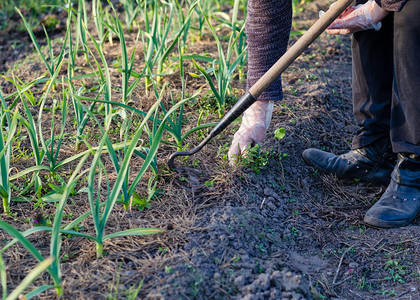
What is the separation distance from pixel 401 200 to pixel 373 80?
0.55 meters

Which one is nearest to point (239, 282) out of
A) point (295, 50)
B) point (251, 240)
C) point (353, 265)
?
point (251, 240)

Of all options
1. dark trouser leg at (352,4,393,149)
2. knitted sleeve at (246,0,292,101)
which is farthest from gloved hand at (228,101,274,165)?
dark trouser leg at (352,4,393,149)

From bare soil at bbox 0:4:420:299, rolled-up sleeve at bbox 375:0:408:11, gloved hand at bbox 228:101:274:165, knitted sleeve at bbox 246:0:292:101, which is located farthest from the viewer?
gloved hand at bbox 228:101:274:165

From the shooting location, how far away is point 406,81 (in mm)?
1760

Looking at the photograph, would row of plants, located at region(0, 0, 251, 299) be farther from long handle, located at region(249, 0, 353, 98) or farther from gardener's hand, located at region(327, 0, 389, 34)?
gardener's hand, located at region(327, 0, 389, 34)

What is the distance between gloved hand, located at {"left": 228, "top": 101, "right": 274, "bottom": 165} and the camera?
200 cm

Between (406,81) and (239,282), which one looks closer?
(239,282)

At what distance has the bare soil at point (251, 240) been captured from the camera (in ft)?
4.63

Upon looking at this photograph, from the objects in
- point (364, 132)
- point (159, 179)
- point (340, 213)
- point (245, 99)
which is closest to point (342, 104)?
point (364, 132)

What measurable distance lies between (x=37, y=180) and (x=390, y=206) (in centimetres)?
147

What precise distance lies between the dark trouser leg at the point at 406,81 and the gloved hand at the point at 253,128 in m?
0.54

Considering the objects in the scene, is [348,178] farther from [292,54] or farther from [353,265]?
[292,54]

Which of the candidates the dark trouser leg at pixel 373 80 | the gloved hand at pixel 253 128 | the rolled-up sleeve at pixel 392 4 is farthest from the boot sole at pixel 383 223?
the rolled-up sleeve at pixel 392 4

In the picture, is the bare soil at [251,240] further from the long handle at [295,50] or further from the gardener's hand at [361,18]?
the gardener's hand at [361,18]
